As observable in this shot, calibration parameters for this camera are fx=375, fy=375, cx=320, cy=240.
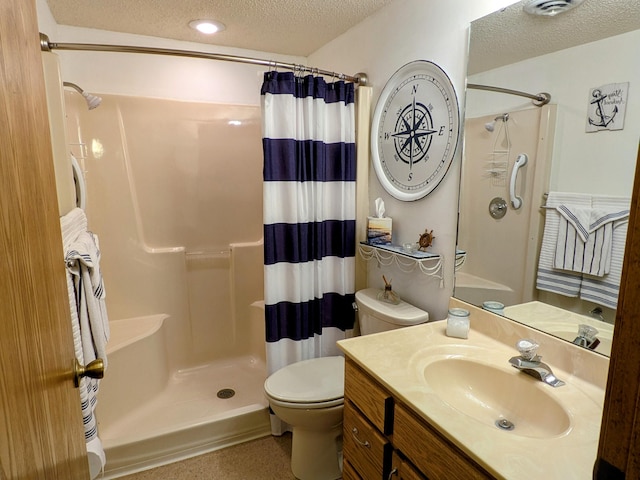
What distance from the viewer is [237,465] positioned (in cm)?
193

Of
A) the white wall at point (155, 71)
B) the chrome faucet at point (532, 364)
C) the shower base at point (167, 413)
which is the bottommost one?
the shower base at point (167, 413)

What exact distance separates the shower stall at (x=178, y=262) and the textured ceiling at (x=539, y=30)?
171cm

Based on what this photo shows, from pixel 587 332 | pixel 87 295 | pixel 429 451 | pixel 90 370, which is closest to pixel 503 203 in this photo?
pixel 587 332

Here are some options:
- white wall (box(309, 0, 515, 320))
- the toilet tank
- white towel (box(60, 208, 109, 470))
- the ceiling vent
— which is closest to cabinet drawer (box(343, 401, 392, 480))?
the toilet tank

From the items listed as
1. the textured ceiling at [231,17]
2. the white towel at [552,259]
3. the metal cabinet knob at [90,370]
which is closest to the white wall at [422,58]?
the textured ceiling at [231,17]

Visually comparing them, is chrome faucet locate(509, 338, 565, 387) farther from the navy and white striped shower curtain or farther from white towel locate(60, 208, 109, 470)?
white towel locate(60, 208, 109, 470)

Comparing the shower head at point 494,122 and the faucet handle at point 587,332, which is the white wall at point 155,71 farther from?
the faucet handle at point 587,332

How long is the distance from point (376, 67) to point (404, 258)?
1002 millimetres

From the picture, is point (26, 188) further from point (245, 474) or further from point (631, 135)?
point (245, 474)

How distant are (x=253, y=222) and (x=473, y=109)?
→ 1807 mm

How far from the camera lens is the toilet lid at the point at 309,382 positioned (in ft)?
5.47

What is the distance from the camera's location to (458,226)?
157 cm

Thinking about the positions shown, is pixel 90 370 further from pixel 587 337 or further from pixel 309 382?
pixel 587 337

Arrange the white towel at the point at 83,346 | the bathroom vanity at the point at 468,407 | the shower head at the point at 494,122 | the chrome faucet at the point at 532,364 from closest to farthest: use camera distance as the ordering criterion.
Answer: the bathroom vanity at the point at 468,407
the chrome faucet at the point at 532,364
the white towel at the point at 83,346
the shower head at the point at 494,122
